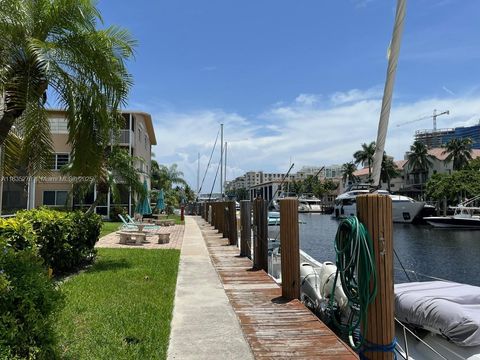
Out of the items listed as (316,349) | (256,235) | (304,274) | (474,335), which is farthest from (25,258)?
(256,235)

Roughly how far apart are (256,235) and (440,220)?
43527 mm

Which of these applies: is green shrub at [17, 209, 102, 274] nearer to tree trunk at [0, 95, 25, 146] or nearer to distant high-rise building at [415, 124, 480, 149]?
tree trunk at [0, 95, 25, 146]

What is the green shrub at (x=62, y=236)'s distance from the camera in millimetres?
8344

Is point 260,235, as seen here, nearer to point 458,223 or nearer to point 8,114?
point 8,114

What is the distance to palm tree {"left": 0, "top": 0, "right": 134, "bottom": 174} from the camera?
5.88 meters

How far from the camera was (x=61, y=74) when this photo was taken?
255 inches

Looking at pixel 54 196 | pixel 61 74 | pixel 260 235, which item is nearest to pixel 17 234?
pixel 61 74

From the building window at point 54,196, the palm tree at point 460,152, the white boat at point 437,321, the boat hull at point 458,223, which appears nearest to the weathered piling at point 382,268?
the white boat at point 437,321

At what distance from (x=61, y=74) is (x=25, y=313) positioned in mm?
4173

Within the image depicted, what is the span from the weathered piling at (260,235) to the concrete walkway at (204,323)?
1168 mm

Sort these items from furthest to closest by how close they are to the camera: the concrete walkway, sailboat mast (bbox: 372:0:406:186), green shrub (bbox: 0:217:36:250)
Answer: green shrub (bbox: 0:217:36:250) → the concrete walkway → sailboat mast (bbox: 372:0:406:186)

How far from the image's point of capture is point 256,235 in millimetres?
10594

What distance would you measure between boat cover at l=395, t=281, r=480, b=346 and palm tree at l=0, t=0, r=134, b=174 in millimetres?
5407

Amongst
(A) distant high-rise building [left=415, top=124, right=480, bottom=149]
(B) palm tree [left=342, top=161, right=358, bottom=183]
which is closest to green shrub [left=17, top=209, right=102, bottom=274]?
(B) palm tree [left=342, top=161, right=358, bottom=183]
